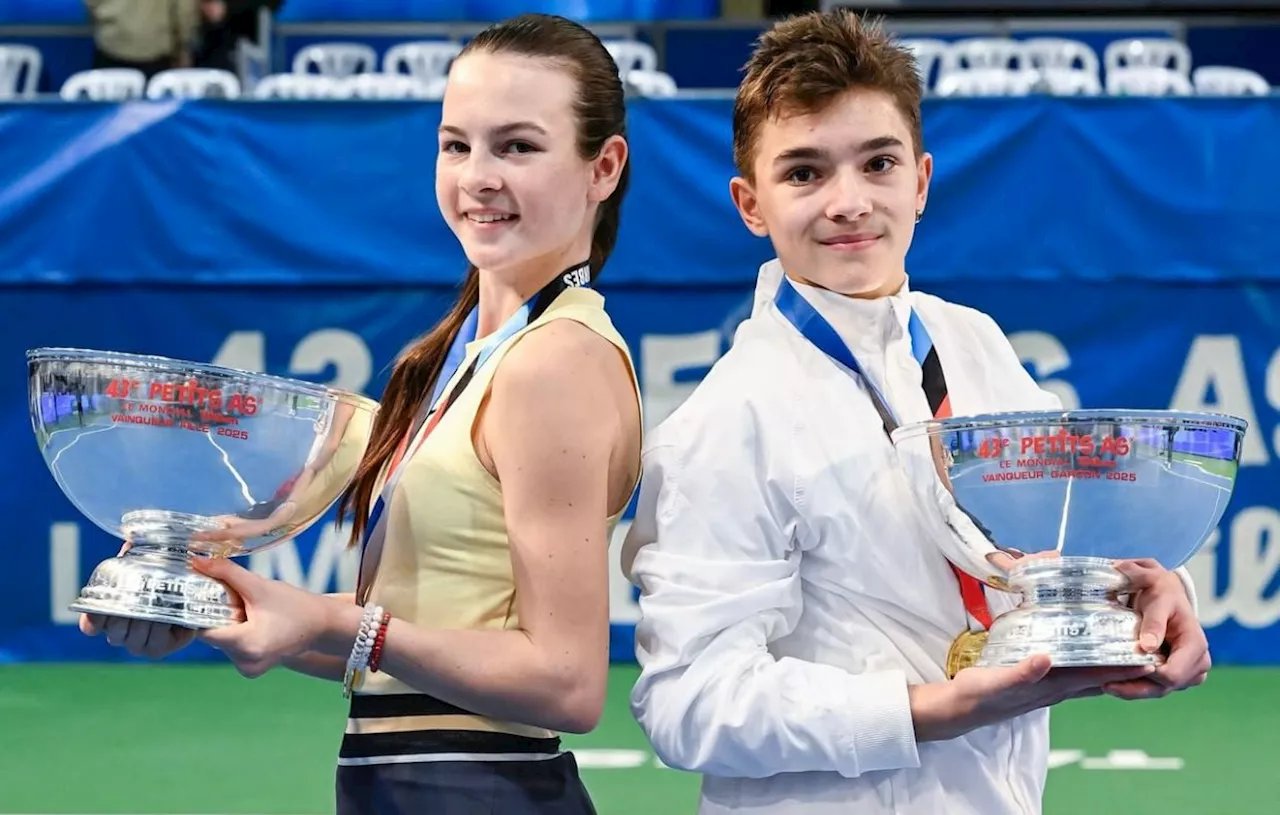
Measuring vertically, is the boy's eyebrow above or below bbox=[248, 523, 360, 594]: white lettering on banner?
above

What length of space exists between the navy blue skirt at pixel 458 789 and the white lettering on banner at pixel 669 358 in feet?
12.9

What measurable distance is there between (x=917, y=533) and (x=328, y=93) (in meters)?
7.88

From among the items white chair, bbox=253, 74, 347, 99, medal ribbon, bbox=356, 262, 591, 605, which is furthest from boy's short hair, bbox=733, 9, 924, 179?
white chair, bbox=253, 74, 347, 99

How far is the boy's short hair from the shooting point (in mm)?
1592

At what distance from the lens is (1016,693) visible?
1.39 m

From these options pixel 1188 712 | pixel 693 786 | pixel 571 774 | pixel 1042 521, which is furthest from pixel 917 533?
pixel 1188 712

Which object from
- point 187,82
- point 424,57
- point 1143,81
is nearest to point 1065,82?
point 1143,81

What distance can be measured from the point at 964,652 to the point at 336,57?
31.8ft

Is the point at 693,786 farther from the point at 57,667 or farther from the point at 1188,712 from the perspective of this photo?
the point at 57,667

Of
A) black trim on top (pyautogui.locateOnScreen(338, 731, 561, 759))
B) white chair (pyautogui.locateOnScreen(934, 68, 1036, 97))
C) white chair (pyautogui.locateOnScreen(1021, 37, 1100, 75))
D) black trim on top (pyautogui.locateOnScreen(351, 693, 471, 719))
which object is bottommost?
black trim on top (pyautogui.locateOnScreen(338, 731, 561, 759))

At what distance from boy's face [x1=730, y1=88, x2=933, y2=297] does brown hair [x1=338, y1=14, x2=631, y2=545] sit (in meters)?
0.17

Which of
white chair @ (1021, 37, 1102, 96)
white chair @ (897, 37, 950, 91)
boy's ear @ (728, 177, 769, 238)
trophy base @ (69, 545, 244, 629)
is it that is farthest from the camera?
white chair @ (897, 37, 950, 91)

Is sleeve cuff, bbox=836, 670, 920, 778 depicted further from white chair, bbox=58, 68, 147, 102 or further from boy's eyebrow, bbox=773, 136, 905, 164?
white chair, bbox=58, 68, 147, 102

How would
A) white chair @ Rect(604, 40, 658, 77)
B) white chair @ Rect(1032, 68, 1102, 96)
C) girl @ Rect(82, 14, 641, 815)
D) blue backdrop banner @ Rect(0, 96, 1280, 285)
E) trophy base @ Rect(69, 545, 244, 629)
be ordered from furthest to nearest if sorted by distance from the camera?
white chair @ Rect(604, 40, 658, 77) → white chair @ Rect(1032, 68, 1102, 96) → blue backdrop banner @ Rect(0, 96, 1280, 285) → girl @ Rect(82, 14, 641, 815) → trophy base @ Rect(69, 545, 244, 629)
